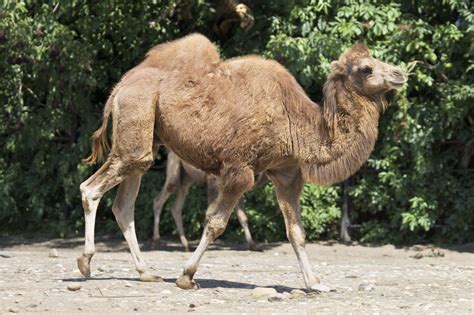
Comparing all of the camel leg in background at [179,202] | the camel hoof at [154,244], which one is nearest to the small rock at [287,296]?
the camel leg in background at [179,202]

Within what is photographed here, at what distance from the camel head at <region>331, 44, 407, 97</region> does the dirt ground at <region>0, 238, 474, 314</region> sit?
185 centimetres

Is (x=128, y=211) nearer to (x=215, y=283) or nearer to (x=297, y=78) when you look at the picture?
(x=215, y=283)

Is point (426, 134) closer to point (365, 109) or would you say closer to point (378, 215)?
point (378, 215)

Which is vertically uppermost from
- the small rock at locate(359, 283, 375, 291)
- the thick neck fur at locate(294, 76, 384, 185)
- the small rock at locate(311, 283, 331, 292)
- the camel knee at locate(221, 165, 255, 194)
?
the thick neck fur at locate(294, 76, 384, 185)

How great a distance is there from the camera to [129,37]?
1530cm

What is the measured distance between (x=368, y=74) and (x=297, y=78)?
16.9 ft

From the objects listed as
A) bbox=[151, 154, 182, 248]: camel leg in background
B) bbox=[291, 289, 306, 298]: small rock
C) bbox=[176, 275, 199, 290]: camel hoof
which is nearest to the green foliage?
bbox=[151, 154, 182, 248]: camel leg in background

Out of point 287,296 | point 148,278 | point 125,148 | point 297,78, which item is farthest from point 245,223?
point 287,296

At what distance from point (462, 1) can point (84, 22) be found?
18.0 ft

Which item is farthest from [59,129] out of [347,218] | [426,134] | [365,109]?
[365,109]

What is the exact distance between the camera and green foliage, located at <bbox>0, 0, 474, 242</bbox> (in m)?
14.3

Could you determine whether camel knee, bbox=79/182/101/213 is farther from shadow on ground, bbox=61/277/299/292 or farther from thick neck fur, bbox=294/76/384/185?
thick neck fur, bbox=294/76/384/185

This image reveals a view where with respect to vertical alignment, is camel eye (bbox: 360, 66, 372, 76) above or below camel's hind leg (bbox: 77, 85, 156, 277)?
above

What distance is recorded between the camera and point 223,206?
9.09 metres
